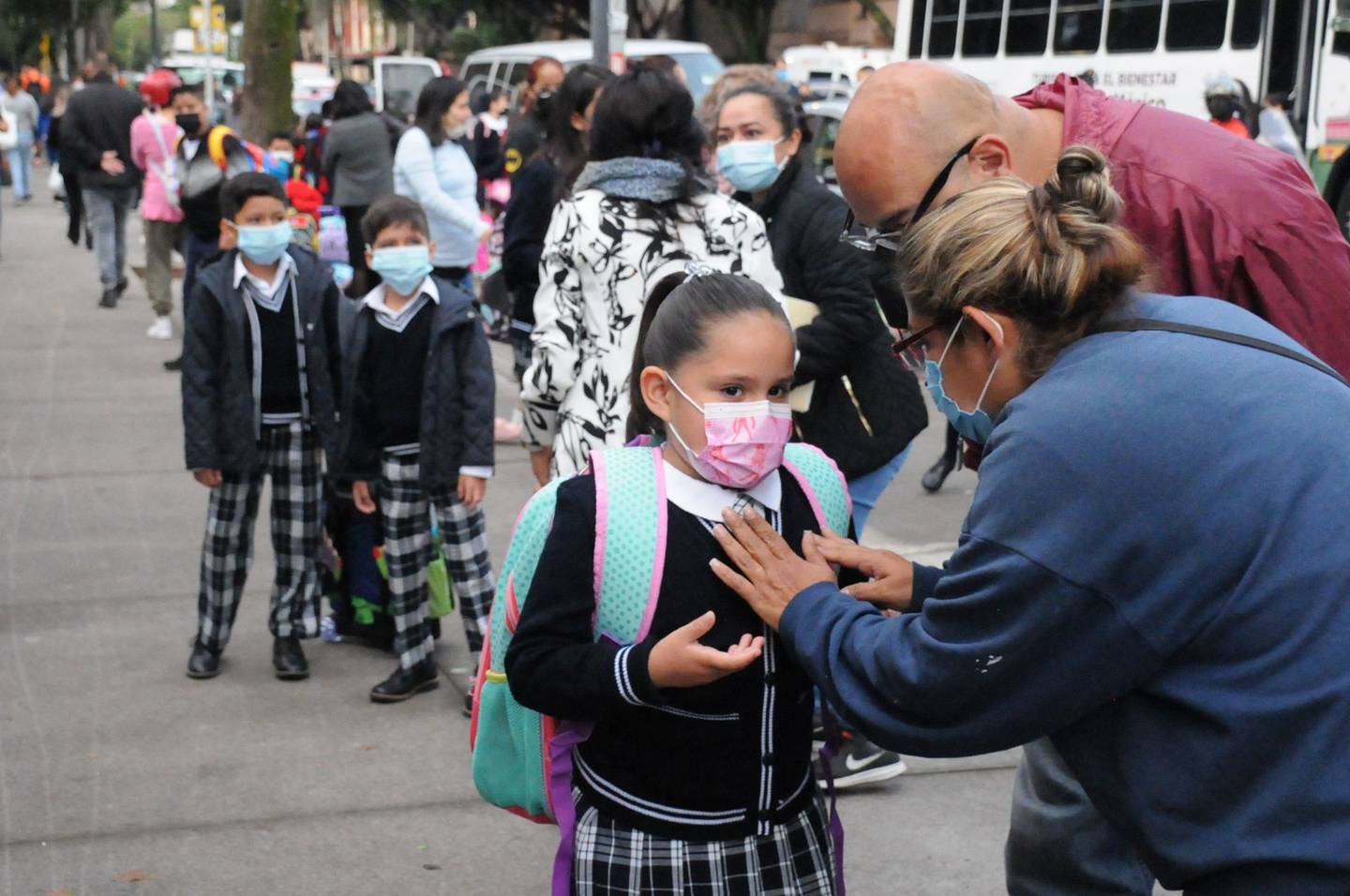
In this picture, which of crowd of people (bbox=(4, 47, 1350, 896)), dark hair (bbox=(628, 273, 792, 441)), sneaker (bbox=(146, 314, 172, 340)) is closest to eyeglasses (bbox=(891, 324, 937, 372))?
crowd of people (bbox=(4, 47, 1350, 896))

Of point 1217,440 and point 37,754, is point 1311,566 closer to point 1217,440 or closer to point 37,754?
point 1217,440

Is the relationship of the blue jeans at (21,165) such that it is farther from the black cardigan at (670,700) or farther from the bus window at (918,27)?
the black cardigan at (670,700)

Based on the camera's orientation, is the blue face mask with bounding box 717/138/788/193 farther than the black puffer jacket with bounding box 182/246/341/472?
No

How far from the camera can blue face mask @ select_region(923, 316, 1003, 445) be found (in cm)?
213

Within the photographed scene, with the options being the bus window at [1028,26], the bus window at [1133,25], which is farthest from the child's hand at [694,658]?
the bus window at [1028,26]

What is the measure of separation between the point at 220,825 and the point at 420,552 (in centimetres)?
122

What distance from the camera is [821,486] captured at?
2654mm

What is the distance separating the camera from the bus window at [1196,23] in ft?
53.2

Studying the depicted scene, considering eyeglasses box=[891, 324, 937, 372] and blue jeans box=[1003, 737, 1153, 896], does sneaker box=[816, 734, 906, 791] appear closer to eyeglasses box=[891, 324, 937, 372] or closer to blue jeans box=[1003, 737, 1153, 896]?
blue jeans box=[1003, 737, 1153, 896]

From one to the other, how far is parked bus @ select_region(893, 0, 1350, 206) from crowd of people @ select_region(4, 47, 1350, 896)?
414 inches

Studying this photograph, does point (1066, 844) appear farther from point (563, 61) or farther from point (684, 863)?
point (563, 61)

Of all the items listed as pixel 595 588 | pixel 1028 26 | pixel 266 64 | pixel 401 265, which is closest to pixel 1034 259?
pixel 595 588

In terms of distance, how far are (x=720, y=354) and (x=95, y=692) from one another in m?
3.55

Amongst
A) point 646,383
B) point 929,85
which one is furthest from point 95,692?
point 929,85
